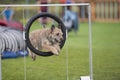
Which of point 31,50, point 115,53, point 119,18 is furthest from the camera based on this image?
point 119,18

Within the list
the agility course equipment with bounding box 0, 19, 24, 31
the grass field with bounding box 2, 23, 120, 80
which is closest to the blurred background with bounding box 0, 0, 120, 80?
the grass field with bounding box 2, 23, 120, 80

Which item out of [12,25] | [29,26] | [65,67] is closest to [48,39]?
[29,26]

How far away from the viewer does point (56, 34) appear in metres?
6.36

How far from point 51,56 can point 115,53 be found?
12.7 feet

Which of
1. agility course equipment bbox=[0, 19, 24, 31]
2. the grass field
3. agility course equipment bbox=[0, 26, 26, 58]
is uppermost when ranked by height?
agility course equipment bbox=[0, 19, 24, 31]

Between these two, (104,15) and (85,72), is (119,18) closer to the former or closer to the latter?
(104,15)

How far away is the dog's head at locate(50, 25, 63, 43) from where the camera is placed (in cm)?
638

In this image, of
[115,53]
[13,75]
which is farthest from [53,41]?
[115,53]

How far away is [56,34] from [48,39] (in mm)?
142

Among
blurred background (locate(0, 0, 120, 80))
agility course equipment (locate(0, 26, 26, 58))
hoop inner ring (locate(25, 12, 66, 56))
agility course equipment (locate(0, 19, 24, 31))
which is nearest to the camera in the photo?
hoop inner ring (locate(25, 12, 66, 56))

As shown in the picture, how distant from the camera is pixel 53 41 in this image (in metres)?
6.43

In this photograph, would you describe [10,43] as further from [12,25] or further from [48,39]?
[12,25]

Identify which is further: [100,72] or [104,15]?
[104,15]

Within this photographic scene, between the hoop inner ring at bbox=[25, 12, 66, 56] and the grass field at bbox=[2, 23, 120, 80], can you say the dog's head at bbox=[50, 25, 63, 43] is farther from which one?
the grass field at bbox=[2, 23, 120, 80]
